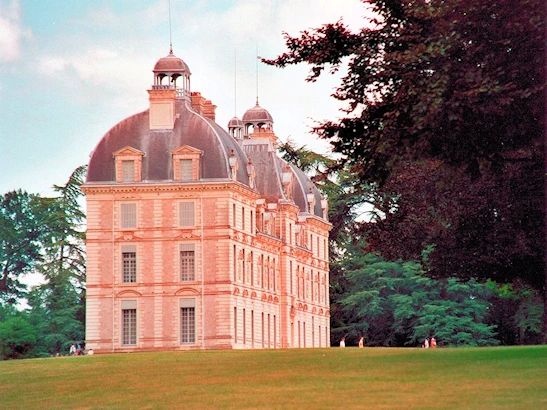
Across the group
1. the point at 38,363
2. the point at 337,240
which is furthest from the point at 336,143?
the point at 337,240

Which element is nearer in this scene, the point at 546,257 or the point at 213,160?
the point at 546,257

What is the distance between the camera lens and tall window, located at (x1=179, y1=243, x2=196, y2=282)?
107 meters

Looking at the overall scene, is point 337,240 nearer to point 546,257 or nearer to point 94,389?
point 546,257

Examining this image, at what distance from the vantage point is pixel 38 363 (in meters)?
51.5

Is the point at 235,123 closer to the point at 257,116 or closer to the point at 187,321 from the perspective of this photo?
the point at 257,116

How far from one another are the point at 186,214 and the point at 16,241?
90.8 ft

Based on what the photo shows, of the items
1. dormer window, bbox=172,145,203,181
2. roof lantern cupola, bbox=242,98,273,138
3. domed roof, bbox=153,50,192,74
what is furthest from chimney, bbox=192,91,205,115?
roof lantern cupola, bbox=242,98,273,138

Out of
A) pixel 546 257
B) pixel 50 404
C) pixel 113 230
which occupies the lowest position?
pixel 50 404

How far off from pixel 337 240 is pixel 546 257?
72.7 metres

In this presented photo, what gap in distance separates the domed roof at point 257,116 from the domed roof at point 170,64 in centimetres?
1820

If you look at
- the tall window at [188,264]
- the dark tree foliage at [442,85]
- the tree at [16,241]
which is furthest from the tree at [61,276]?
the dark tree foliage at [442,85]

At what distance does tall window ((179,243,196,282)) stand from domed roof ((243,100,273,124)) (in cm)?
2286

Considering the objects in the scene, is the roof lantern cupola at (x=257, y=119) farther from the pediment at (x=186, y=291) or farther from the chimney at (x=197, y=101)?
the pediment at (x=186, y=291)

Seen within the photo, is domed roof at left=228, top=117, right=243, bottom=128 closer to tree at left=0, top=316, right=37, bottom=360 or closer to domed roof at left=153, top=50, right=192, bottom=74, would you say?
domed roof at left=153, top=50, right=192, bottom=74
